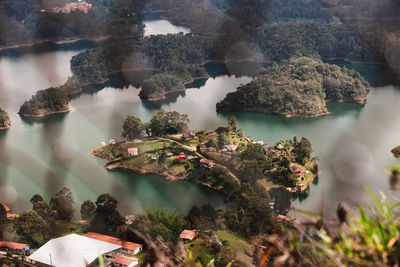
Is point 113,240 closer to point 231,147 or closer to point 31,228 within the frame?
point 31,228

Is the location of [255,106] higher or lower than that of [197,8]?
lower

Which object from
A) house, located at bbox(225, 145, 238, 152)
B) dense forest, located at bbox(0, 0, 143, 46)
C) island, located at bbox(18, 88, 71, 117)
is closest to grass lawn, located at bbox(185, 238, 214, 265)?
house, located at bbox(225, 145, 238, 152)

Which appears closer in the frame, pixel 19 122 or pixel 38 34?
pixel 19 122

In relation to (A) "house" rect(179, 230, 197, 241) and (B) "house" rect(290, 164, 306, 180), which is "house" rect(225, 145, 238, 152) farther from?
(A) "house" rect(179, 230, 197, 241)

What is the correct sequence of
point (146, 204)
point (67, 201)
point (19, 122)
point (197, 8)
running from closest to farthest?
point (67, 201), point (146, 204), point (19, 122), point (197, 8)

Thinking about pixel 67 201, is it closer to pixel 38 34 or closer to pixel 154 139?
pixel 154 139

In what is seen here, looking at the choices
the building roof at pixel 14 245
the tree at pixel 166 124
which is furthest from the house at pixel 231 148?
the building roof at pixel 14 245

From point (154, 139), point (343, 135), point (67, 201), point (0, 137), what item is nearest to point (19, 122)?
point (0, 137)
